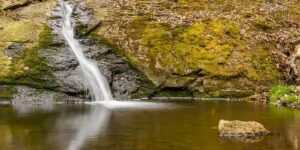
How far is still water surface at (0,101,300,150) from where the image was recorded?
10.6m

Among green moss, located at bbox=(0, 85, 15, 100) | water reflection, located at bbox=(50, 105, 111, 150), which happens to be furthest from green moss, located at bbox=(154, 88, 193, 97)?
green moss, located at bbox=(0, 85, 15, 100)

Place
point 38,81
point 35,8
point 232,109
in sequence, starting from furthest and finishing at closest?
point 35,8, point 38,81, point 232,109

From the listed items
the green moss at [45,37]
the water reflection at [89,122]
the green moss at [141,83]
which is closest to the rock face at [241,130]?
the water reflection at [89,122]

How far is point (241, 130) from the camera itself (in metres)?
11.8

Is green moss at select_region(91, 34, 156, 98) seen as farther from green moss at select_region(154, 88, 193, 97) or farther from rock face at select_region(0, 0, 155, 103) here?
green moss at select_region(154, 88, 193, 97)

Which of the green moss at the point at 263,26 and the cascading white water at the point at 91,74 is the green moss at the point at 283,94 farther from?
the cascading white water at the point at 91,74

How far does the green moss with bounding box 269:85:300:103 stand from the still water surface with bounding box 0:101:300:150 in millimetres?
942

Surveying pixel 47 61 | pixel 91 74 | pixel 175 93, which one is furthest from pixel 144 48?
pixel 47 61

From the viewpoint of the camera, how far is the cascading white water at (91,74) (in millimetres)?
19016

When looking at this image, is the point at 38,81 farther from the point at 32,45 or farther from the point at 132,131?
the point at 132,131

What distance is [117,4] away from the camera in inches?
937

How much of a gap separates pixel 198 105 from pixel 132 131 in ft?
19.5

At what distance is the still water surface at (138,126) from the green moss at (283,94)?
0.94m

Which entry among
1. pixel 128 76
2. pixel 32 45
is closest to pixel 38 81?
pixel 32 45
